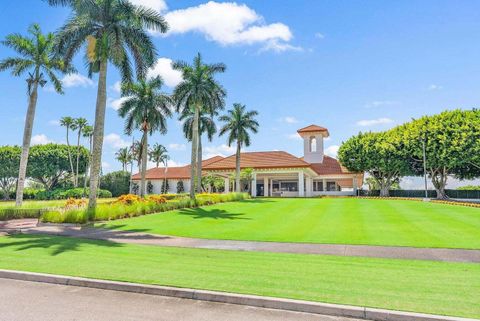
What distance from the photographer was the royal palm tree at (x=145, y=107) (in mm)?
38406

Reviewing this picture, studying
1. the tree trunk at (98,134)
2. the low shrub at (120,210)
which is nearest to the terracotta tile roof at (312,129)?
the low shrub at (120,210)

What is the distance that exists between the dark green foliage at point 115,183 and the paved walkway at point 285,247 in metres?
53.3

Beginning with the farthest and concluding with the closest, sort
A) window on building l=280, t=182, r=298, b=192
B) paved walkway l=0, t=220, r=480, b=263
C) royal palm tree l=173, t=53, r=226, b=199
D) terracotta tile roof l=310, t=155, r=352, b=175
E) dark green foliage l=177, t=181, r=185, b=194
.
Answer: dark green foliage l=177, t=181, r=185, b=194 < window on building l=280, t=182, r=298, b=192 < terracotta tile roof l=310, t=155, r=352, b=175 < royal palm tree l=173, t=53, r=226, b=199 < paved walkway l=0, t=220, r=480, b=263

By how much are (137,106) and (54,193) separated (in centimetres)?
2823

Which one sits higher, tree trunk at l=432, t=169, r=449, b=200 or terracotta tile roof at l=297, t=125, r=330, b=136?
terracotta tile roof at l=297, t=125, r=330, b=136

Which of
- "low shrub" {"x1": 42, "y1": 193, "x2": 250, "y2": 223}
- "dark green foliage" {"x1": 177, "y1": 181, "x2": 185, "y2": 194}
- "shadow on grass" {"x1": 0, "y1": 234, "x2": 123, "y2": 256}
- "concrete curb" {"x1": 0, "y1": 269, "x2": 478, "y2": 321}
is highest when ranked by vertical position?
"dark green foliage" {"x1": 177, "y1": 181, "x2": 185, "y2": 194}

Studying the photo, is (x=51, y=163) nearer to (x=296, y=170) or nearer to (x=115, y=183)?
(x=115, y=183)

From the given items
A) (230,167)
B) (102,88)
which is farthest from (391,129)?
(102,88)

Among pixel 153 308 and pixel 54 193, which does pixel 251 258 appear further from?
pixel 54 193

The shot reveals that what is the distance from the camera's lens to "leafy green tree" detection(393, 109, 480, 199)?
38.4 metres

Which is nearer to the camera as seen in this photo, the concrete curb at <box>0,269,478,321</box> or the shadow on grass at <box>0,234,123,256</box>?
the concrete curb at <box>0,269,478,321</box>

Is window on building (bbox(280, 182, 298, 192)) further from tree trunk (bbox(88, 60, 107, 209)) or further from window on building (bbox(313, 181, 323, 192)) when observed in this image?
tree trunk (bbox(88, 60, 107, 209))

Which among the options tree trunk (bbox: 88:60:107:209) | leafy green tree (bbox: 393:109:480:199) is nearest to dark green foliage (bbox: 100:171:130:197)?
tree trunk (bbox: 88:60:107:209)

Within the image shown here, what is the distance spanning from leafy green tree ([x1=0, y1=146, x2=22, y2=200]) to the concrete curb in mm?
62943
